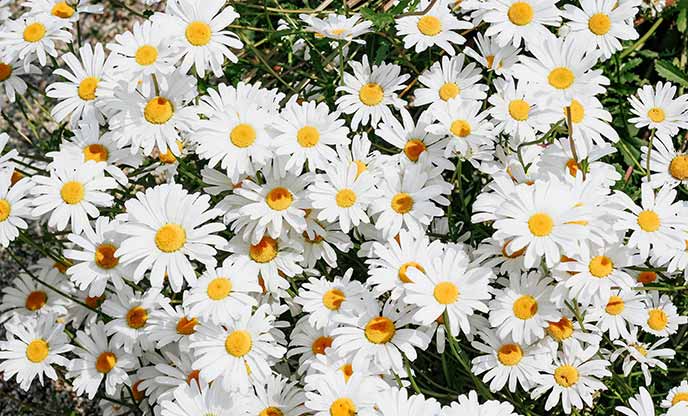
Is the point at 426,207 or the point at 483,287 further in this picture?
the point at 426,207

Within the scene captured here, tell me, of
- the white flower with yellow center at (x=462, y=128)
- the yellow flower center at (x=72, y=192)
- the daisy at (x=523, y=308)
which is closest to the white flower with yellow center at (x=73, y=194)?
the yellow flower center at (x=72, y=192)

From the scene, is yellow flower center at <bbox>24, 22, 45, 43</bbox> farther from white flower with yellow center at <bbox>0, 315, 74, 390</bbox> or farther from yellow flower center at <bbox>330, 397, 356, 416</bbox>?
yellow flower center at <bbox>330, 397, 356, 416</bbox>

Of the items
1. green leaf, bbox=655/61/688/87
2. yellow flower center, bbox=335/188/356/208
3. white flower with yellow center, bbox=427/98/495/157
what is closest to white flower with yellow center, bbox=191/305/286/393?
yellow flower center, bbox=335/188/356/208

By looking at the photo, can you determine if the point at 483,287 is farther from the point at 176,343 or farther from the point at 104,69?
the point at 104,69

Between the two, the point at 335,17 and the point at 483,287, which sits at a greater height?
the point at 335,17

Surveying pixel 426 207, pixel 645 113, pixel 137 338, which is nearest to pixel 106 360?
pixel 137 338

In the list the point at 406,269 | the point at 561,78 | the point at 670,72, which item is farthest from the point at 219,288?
the point at 670,72

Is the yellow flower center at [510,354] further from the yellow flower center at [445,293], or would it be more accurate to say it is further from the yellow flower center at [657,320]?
the yellow flower center at [657,320]
